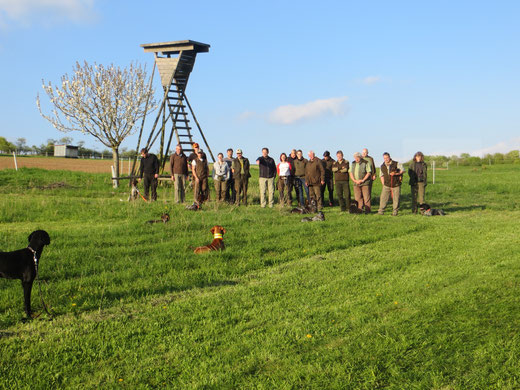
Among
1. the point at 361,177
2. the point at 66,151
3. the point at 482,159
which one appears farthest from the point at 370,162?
the point at 66,151

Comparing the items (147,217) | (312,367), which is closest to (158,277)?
(312,367)

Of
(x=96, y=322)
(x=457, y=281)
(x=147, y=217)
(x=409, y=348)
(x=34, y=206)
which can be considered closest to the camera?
(x=409, y=348)

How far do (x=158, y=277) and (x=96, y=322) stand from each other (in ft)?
6.92

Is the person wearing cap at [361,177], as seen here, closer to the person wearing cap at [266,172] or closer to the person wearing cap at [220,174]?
the person wearing cap at [266,172]

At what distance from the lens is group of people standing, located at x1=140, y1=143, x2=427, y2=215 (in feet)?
55.0

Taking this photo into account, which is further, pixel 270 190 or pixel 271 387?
pixel 270 190

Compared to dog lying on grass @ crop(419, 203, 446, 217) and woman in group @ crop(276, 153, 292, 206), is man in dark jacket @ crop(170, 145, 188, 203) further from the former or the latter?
dog lying on grass @ crop(419, 203, 446, 217)

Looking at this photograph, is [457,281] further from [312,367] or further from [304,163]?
[304,163]

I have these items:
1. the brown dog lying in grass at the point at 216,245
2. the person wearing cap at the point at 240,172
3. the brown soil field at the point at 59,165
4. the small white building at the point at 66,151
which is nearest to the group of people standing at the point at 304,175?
the person wearing cap at the point at 240,172

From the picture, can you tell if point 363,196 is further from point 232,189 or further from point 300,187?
point 232,189

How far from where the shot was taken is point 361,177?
55.2 ft

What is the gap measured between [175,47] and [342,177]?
35.2 ft

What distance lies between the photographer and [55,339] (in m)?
5.20

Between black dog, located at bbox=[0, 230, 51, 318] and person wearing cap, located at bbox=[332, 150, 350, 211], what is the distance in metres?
12.2
